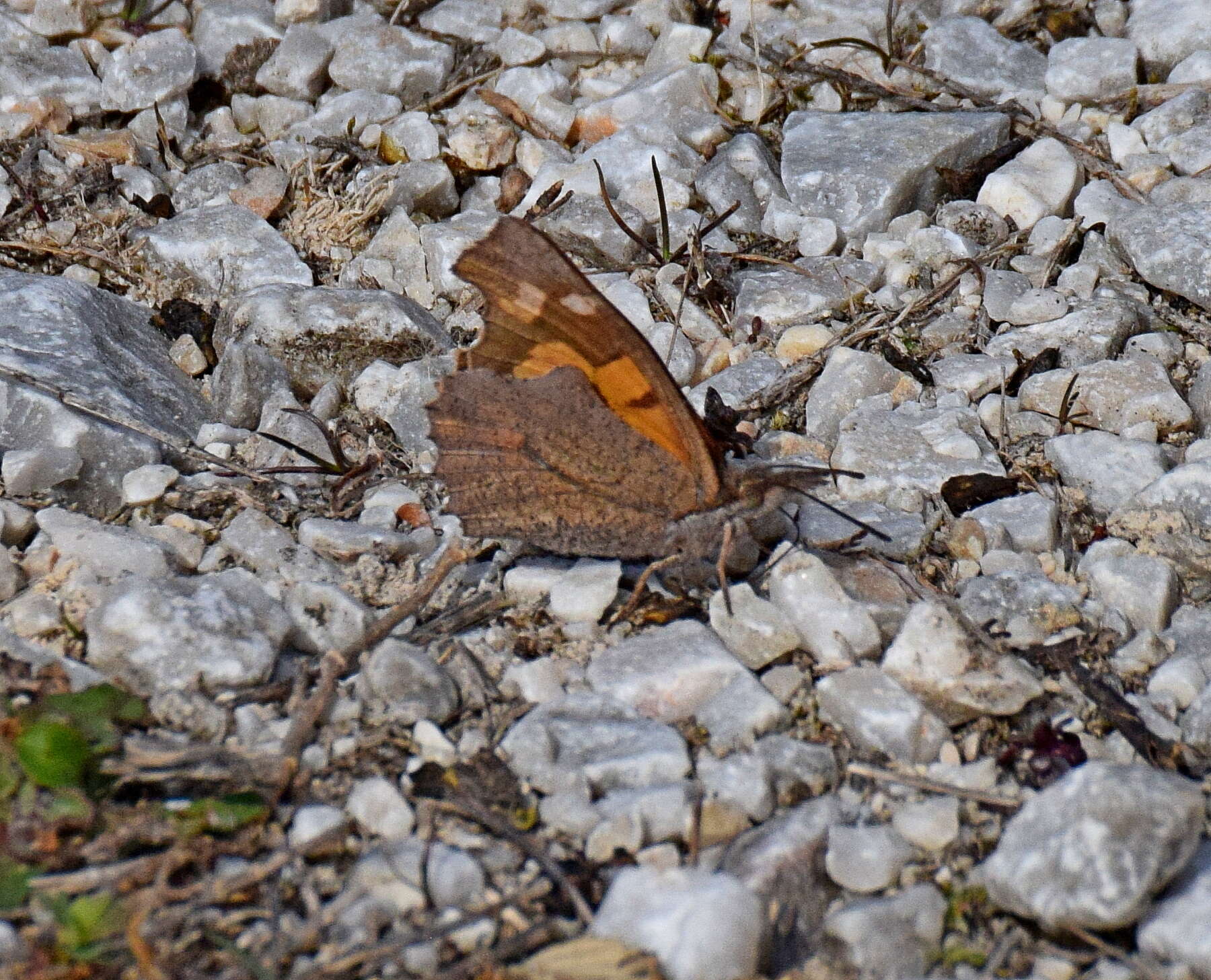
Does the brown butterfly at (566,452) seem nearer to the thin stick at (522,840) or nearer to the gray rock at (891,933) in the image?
the thin stick at (522,840)

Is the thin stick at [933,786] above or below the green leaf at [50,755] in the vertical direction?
below

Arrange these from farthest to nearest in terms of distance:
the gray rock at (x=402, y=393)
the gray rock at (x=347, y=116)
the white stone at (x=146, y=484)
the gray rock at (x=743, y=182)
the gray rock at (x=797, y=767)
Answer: the gray rock at (x=347, y=116), the gray rock at (x=743, y=182), the gray rock at (x=402, y=393), the white stone at (x=146, y=484), the gray rock at (x=797, y=767)

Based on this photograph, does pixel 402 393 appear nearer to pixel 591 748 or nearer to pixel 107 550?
pixel 107 550

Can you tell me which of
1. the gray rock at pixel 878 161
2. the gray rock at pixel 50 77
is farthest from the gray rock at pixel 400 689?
the gray rock at pixel 50 77

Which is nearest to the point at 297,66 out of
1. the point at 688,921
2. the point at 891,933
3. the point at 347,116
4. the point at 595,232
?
the point at 347,116

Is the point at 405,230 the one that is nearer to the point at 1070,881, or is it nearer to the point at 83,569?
the point at 83,569

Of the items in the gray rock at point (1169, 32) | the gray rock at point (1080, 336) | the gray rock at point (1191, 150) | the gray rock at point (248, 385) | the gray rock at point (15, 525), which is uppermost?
the gray rock at point (1169, 32)

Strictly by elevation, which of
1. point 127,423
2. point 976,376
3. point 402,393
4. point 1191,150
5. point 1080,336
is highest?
point 1191,150

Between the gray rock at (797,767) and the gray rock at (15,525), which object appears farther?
the gray rock at (15,525)
